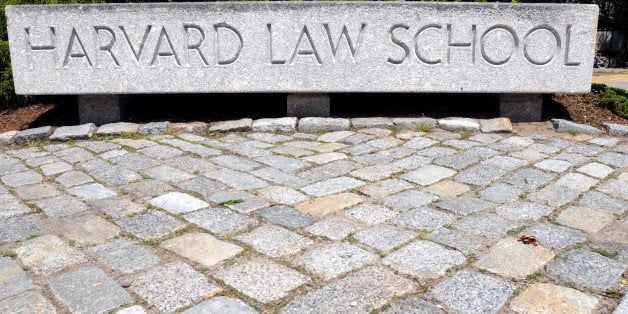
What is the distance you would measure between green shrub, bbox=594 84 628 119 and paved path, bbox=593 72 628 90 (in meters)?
3.34

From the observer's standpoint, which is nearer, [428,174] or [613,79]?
[428,174]

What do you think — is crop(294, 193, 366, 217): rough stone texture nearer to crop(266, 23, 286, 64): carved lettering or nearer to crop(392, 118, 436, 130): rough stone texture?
crop(392, 118, 436, 130): rough stone texture

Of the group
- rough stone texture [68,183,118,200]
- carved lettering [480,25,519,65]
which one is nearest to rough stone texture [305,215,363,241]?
rough stone texture [68,183,118,200]

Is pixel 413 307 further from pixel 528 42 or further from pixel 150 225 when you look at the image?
pixel 528 42

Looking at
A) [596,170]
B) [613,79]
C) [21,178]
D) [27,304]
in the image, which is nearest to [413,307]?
[27,304]

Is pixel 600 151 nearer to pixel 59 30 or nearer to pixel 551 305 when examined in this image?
pixel 551 305

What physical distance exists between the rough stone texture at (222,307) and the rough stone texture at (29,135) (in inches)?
135

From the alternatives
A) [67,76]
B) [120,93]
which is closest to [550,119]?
[120,93]

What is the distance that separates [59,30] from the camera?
15.7ft

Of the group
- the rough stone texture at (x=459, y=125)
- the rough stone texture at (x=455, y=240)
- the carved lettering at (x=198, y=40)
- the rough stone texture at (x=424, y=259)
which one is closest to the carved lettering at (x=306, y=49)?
the carved lettering at (x=198, y=40)

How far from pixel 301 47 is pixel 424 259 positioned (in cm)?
287

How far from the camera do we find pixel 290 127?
192 inches

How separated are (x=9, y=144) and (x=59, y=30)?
1.09 metres

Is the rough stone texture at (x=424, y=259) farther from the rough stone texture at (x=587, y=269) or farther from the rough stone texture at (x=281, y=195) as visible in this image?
the rough stone texture at (x=281, y=195)
